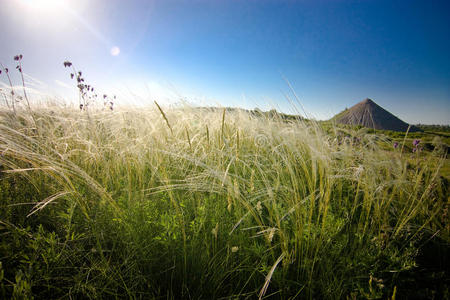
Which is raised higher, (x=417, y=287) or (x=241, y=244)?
(x=241, y=244)

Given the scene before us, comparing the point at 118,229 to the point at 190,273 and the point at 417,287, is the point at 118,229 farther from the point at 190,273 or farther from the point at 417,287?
the point at 417,287

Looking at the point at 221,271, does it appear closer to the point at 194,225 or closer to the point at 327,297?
the point at 194,225

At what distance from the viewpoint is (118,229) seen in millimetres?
1099

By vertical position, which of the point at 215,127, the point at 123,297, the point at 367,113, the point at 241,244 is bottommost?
the point at 123,297

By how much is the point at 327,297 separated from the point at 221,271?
20.1 inches

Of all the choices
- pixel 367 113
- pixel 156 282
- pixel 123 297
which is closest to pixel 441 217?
pixel 367 113

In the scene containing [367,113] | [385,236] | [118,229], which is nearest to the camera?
[118,229]

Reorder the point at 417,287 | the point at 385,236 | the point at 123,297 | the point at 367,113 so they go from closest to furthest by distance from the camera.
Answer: the point at 123,297 < the point at 417,287 < the point at 385,236 < the point at 367,113

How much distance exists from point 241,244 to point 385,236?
93cm

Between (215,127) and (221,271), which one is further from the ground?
(215,127)

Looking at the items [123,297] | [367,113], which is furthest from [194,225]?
[367,113]

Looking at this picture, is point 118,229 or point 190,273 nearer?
point 190,273

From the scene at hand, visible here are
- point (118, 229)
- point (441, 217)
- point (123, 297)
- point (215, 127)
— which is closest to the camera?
point (123, 297)

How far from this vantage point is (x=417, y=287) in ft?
3.25
